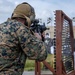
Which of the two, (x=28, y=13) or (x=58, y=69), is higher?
(x=28, y=13)

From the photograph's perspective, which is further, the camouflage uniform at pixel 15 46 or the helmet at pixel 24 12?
the helmet at pixel 24 12

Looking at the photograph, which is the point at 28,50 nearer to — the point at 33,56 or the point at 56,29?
the point at 33,56

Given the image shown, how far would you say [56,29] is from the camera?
15.5ft

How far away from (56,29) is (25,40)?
1877 millimetres

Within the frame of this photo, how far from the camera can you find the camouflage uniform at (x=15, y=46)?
9.59 feet

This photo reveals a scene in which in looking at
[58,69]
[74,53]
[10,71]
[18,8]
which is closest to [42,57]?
[10,71]

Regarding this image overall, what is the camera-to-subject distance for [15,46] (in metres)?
2.97

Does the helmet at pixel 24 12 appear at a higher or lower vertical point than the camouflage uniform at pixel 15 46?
higher

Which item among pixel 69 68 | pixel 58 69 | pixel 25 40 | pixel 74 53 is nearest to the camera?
pixel 25 40

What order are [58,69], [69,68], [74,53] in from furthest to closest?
1. [74,53]
2. [69,68]
3. [58,69]

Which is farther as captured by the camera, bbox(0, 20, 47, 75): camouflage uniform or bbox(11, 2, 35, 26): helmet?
bbox(11, 2, 35, 26): helmet

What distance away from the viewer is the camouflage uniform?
2922 millimetres

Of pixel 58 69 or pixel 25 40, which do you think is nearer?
pixel 25 40

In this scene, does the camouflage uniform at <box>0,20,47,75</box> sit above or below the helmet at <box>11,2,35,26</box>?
below
